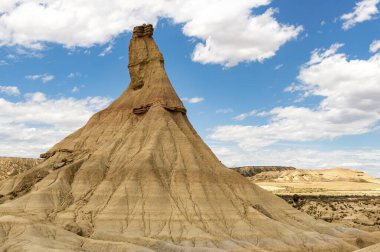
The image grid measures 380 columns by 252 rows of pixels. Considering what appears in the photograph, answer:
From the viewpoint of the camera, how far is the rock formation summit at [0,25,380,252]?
194 ft

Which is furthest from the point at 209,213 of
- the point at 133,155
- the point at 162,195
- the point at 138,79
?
the point at 138,79

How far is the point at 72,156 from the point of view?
8175 centimetres

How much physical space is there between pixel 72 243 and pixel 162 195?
17.7m

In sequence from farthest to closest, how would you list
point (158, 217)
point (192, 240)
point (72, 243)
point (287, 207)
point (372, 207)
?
point (372, 207), point (287, 207), point (158, 217), point (192, 240), point (72, 243)

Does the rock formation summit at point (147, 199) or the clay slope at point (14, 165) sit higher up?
the clay slope at point (14, 165)

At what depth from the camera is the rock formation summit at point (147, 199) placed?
59125 millimetres

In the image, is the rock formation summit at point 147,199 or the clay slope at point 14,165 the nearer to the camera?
the rock formation summit at point 147,199

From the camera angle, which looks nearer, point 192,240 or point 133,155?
point 192,240

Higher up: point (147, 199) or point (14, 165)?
point (14, 165)

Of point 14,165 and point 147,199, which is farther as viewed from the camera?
point 14,165

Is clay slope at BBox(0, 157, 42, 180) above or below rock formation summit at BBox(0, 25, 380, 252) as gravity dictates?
above

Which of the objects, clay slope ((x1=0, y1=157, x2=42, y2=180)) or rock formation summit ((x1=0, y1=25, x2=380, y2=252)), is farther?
clay slope ((x1=0, y1=157, x2=42, y2=180))

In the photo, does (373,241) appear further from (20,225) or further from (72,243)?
(20,225)

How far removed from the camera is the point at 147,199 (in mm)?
67688
